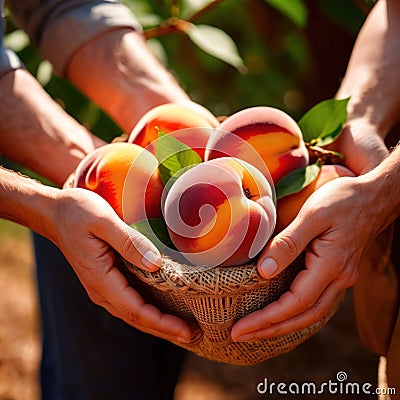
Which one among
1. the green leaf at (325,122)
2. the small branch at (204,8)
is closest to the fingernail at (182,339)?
the green leaf at (325,122)

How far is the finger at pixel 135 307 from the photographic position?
893mm

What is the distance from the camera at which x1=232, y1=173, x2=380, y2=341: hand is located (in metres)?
0.85

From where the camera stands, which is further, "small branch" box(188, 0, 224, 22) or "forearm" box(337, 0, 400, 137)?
"small branch" box(188, 0, 224, 22)

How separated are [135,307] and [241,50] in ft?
3.93

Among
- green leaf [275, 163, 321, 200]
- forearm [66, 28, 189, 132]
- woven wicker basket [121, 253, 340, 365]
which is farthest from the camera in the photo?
forearm [66, 28, 189, 132]

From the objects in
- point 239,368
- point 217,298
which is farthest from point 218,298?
point 239,368

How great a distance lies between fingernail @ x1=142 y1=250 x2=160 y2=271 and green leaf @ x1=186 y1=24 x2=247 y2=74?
2.10 feet

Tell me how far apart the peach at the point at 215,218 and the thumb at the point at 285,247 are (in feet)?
0.07

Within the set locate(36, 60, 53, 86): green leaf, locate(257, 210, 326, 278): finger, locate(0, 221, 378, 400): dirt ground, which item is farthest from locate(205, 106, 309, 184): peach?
locate(0, 221, 378, 400): dirt ground

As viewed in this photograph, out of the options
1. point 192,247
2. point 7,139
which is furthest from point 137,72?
point 192,247

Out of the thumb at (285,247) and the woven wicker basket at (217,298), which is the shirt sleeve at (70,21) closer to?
the woven wicker basket at (217,298)

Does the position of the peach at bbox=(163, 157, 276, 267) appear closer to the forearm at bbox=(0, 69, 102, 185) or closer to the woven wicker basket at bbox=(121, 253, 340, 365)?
the woven wicker basket at bbox=(121, 253, 340, 365)

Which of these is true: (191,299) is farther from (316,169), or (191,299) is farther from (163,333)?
(316,169)

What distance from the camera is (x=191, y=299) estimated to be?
2.80 ft
